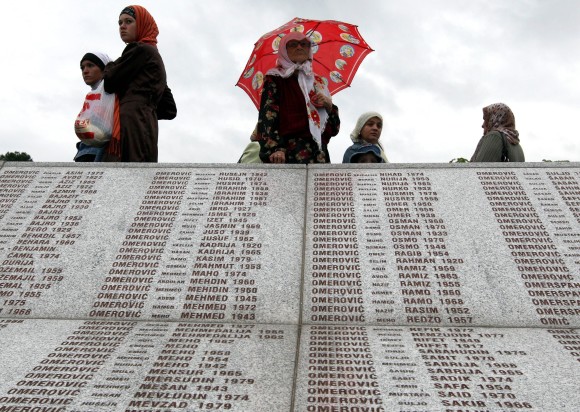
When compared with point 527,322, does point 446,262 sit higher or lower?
higher

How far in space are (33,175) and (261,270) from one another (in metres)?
3.03

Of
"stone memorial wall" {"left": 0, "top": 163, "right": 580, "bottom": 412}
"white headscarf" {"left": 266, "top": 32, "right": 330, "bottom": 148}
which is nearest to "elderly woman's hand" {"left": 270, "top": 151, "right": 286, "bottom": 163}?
"stone memorial wall" {"left": 0, "top": 163, "right": 580, "bottom": 412}

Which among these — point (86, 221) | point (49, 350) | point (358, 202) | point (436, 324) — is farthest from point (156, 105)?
point (436, 324)

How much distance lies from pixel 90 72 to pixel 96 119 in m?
0.75

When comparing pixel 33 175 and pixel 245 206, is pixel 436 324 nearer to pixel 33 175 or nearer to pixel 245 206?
pixel 245 206

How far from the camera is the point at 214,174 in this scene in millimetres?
5391

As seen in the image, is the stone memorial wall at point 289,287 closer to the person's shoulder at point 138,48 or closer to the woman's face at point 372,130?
the woman's face at point 372,130

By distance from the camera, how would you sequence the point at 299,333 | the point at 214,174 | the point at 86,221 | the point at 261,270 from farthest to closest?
the point at 214,174 < the point at 86,221 < the point at 261,270 < the point at 299,333

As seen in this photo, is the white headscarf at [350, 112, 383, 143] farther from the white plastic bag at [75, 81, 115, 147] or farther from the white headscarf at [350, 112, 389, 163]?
the white plastic bag at [75, 81, 115, 147]

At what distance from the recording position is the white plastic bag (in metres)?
5.88

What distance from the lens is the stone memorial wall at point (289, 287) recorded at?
2934 millimetres

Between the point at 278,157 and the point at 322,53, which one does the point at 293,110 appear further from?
the point at 322,53

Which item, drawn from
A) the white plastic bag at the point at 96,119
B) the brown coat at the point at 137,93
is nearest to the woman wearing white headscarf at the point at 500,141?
the brown coat at the point at 137,93

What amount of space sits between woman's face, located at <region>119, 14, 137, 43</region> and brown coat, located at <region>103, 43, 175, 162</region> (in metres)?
0.22
